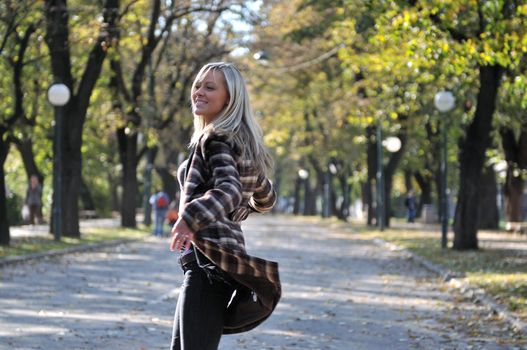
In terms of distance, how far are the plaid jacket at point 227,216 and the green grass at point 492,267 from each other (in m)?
7.04

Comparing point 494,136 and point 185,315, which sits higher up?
point 494,136

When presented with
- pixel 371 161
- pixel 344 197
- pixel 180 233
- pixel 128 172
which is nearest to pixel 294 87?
pixel 371 161

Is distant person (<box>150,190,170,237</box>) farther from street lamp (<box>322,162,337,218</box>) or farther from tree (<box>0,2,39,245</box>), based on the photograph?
street lamp (<box>322,162,337,218</box>)

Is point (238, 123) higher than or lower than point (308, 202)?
higher

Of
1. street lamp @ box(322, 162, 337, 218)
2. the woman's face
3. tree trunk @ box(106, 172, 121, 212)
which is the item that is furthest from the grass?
street lamp @ box(322, 162, 337, 218)

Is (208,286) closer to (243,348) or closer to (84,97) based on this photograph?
(243,348)

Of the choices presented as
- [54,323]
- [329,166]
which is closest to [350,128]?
[329,166]

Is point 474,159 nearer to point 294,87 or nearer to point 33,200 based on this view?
point 33,200

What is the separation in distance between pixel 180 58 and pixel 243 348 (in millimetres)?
27151

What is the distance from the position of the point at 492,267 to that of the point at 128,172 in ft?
68.9

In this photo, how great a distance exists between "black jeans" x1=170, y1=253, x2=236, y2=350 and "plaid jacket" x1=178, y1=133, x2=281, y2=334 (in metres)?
0.08

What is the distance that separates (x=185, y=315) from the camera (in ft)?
13.5

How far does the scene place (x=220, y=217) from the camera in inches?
155

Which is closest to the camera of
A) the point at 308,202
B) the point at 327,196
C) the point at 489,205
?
the point at 489,205
